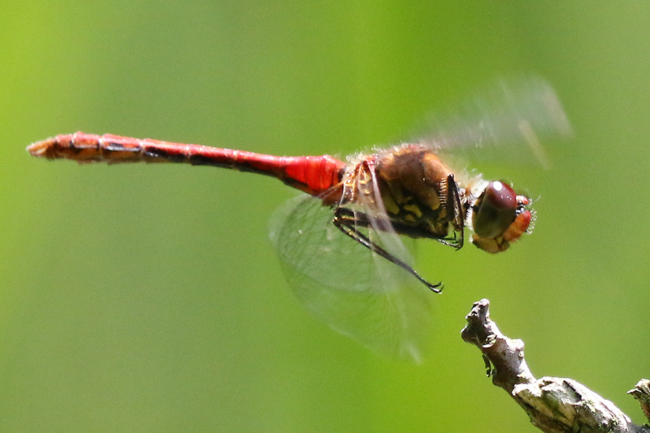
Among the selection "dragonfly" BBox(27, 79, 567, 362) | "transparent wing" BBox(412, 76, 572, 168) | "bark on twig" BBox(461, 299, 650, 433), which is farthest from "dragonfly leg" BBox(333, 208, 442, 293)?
"bark on twig" BBox(461, 299, 650, 433)

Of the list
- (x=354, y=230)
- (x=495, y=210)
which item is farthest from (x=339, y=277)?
(x=495, y=210)

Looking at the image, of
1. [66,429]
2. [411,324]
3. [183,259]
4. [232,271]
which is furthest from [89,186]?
[411,324]

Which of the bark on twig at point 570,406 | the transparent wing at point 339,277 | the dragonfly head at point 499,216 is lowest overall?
the bark on twig at point 570,406

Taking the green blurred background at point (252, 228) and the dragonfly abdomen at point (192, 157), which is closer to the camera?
the dragonfly abdomen at point (192, 157)

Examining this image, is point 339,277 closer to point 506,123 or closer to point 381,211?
point 381,211

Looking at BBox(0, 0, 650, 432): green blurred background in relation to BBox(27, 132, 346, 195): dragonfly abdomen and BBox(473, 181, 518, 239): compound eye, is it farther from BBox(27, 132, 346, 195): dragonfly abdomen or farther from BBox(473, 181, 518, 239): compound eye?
BBox(473, 181, 518, 239): compound eye

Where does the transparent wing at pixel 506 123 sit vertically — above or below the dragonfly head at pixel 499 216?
above

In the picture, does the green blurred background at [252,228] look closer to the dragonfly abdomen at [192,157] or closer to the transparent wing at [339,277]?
the dragonfly abdomen at [192,157]

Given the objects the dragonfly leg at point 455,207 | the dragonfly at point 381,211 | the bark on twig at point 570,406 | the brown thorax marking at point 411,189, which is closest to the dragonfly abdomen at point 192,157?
the dragonfly at point 381,211
